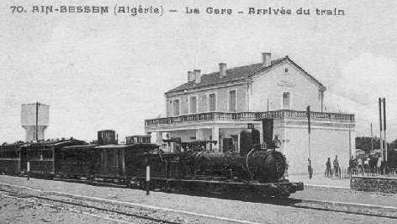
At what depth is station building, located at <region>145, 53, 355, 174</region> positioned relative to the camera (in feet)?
96.9

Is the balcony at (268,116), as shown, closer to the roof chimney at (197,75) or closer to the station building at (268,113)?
the station building at (268,113)

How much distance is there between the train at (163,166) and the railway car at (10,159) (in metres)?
0.54

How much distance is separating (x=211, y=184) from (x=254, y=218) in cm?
546

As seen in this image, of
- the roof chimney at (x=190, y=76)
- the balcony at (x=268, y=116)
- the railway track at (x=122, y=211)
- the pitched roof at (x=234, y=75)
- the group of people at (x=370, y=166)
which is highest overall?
the roof chimney at (x=190, y=76)

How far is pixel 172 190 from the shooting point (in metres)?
18.3

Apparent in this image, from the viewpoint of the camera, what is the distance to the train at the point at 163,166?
49.2 feet

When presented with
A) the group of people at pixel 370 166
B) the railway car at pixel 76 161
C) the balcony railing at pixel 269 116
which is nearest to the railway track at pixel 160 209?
the railway car at pixel 76 161

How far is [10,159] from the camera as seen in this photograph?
31.6 meters

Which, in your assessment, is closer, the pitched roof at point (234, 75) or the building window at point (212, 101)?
the pitched roof at point (234, 75)

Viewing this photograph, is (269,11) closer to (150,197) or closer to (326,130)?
(150,197)

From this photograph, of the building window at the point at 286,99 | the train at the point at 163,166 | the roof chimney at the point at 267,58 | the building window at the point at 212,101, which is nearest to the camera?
the train at the point at 163,166

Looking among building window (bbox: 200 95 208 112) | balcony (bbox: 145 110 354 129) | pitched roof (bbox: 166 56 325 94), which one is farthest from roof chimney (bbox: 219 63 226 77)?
balcony (bbox: 145 110 354 129)

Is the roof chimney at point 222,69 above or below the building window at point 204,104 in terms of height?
above

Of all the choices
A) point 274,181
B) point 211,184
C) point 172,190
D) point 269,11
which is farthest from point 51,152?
point 269,11
